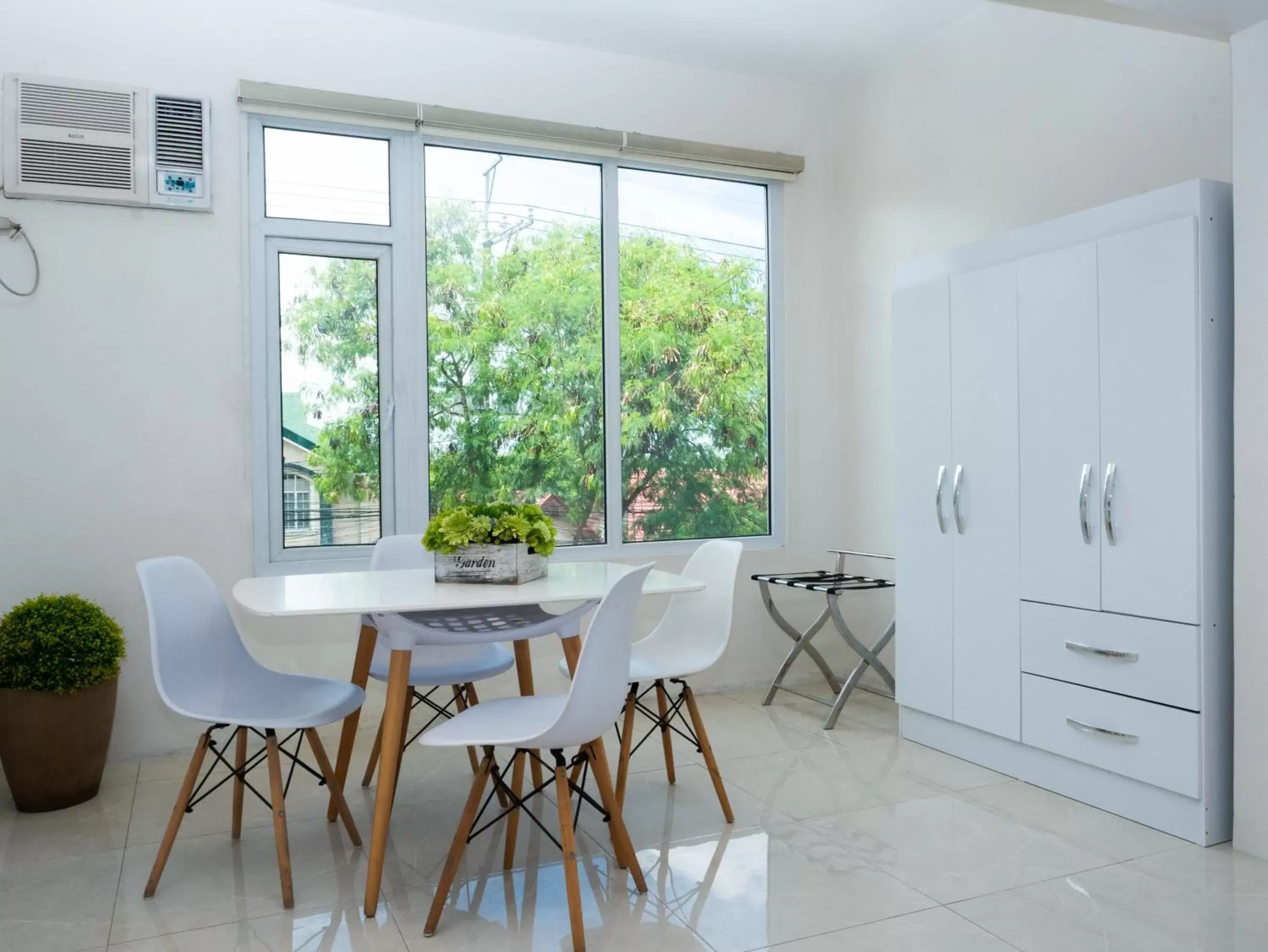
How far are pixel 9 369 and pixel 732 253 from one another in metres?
3.22

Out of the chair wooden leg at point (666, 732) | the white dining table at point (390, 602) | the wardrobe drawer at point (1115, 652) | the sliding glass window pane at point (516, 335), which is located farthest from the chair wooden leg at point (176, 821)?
the wardrobe drawer at point (1115, 652)

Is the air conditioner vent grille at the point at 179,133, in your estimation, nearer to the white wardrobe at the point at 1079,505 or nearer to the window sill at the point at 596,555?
the window sill at the point at 596,555

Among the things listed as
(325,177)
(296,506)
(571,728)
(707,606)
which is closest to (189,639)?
(571,728)

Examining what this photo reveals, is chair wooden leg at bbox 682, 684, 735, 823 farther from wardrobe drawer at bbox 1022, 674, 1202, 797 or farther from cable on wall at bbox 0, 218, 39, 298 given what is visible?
cable on wall at bbox 0, 218, 39, 298

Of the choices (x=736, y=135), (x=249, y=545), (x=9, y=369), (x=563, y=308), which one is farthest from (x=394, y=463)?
(x=736, y=135)

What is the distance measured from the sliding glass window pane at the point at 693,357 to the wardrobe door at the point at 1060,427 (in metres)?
1.81

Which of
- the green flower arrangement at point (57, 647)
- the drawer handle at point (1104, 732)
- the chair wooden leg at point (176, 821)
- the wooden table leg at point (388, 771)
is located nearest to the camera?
the wooden table leg at point (388, 771)

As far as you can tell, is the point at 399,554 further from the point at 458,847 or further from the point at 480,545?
the point at 458,847

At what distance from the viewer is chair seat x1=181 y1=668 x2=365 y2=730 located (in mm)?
2480

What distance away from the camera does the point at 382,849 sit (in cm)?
240

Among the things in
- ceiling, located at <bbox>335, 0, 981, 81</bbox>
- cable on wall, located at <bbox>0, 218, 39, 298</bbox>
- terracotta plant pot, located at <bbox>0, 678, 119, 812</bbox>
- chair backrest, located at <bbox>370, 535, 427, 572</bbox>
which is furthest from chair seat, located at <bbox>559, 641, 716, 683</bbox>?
ceiling, located at <bbox>335, 0, 981, 81</bbox>

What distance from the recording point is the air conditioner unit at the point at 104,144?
3566 millimetres

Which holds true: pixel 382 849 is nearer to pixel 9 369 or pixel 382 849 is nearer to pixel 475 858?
pixel 475 858

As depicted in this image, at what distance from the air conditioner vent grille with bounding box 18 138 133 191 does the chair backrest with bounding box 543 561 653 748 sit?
9.12ft
